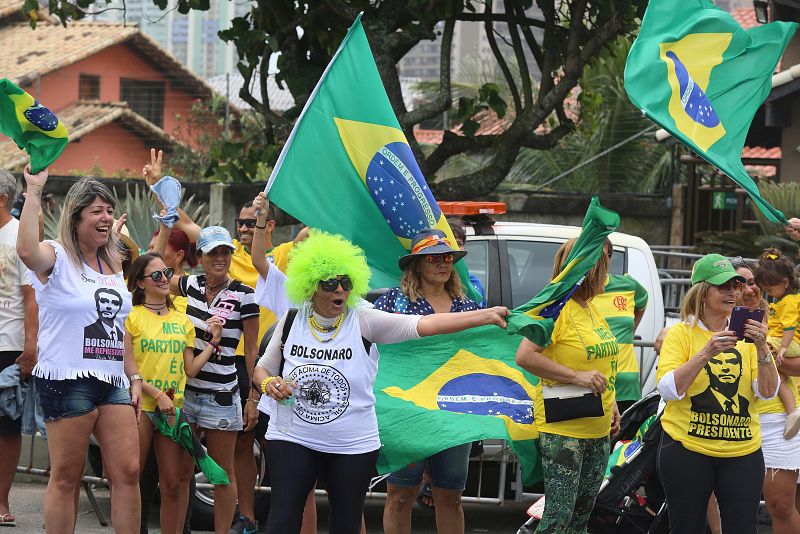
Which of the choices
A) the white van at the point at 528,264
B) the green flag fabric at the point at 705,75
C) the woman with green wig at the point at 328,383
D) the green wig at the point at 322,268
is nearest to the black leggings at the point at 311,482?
the woman with green wig at the point at 328,383

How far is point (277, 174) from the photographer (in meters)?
6.89

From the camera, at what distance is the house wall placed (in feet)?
85.3

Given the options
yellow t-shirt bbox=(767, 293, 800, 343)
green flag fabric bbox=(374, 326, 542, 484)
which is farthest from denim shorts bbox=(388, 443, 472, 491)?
yellow t-shirt bbox=(767, 293, 800, 343)

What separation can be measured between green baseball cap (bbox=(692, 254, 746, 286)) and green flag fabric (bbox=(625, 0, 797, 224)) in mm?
385

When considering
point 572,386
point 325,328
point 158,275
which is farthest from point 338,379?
point 158,275

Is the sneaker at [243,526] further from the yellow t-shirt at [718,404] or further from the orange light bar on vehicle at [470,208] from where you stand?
the yellow t-shirt at [718,404]

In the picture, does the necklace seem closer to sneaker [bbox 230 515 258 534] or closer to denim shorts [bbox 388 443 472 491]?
denim shorts [bbox 388 443 472 491]

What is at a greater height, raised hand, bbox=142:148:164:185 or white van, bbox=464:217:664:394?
raised hand, bbox=142:148:164:185

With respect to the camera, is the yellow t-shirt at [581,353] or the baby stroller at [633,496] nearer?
the yellow t-shirt at [581,353]

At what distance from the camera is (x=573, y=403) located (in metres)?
6.15

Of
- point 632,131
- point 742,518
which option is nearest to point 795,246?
point 742,518

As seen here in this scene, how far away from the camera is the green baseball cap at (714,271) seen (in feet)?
20.1

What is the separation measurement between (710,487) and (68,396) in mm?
3146

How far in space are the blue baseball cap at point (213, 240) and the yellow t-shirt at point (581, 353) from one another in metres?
1.98
